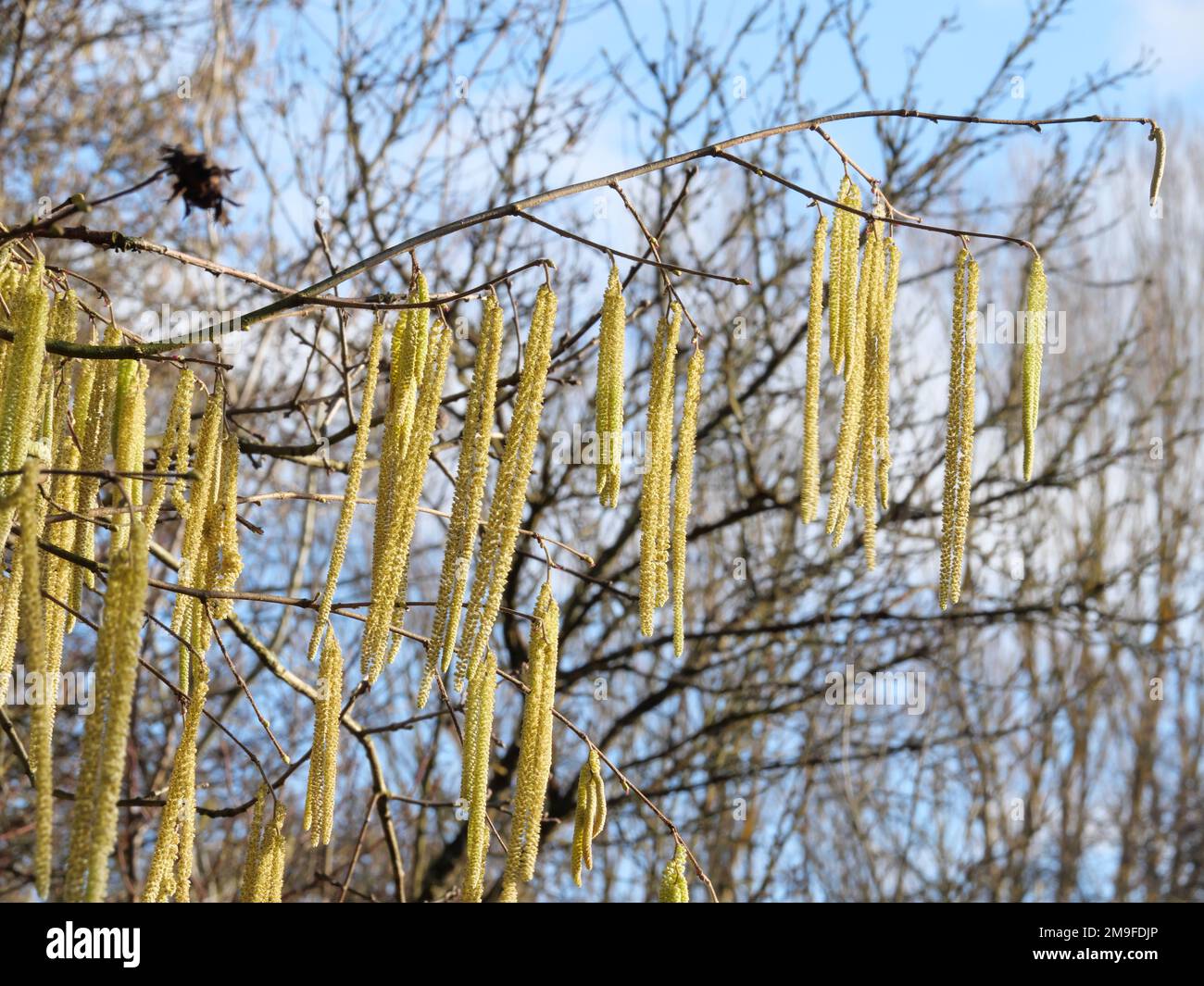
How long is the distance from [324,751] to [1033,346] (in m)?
0.98

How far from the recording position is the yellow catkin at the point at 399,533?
1445 mm

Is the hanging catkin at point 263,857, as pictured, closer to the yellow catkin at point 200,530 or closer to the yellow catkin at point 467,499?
the yellow catkin at point 200,530

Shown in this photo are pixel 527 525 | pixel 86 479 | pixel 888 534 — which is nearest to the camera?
pixel 86 479

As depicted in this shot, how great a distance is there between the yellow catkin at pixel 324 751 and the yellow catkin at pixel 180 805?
0.14 meters

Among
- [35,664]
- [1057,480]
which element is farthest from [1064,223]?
[35,664]

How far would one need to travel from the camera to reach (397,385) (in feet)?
5.07

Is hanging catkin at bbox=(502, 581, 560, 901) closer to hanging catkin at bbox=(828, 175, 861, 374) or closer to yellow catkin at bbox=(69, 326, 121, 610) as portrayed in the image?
hanging catkin at bbox=(828, 175, 861, 374)

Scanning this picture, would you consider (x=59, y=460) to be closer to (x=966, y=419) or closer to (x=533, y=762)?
(x=533, y=762)

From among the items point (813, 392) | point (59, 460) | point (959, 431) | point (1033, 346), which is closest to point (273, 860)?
point (59, 460)

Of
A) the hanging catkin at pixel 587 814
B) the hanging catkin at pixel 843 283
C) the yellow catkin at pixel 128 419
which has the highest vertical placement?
the hanging catkin at pixel 843 283

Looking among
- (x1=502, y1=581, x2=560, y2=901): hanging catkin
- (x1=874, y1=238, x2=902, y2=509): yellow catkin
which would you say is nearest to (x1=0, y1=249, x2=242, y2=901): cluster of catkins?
(x1=502, y1=581, x2=560, y2=901): hanging catkin

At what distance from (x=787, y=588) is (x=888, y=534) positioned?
0.48m

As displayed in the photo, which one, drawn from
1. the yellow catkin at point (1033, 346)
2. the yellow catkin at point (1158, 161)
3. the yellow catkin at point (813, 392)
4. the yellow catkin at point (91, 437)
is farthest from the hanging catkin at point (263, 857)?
the yellow catkin at point (1158, 161)
